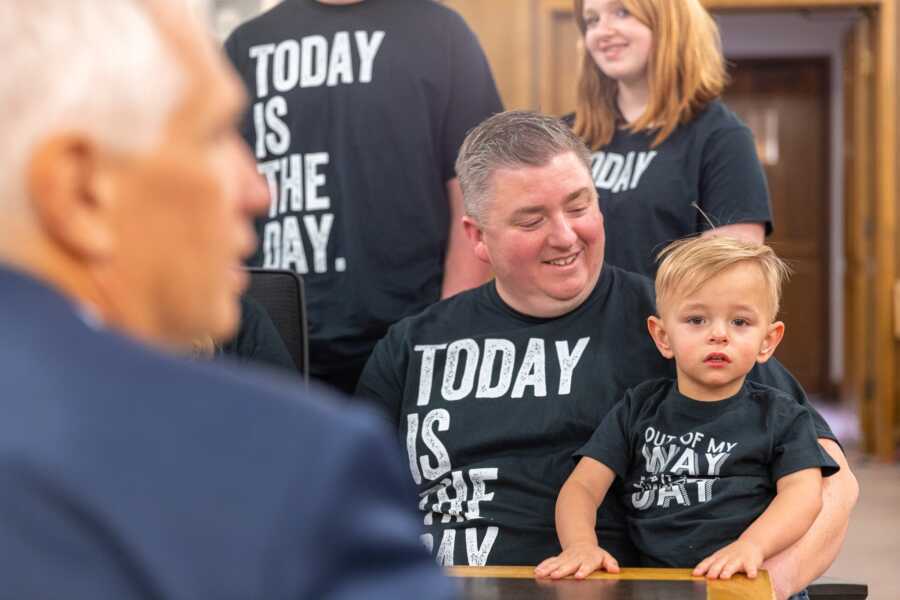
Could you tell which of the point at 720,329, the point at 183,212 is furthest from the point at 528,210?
the point at 183,212

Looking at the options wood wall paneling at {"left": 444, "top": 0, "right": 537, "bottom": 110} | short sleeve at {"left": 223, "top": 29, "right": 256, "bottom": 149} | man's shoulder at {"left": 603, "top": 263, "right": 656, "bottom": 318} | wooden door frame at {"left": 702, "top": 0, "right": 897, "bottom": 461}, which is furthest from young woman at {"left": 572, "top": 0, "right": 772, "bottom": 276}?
wooden door frame at {"left": 702, "top": 0, "right": 897, "bottom": 461}

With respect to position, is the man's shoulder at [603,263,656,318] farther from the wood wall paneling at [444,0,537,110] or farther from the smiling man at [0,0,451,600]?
the wood wall paneling at [444,0,537,110]

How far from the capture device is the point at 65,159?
1.83 ft

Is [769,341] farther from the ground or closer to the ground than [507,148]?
closer to the ground

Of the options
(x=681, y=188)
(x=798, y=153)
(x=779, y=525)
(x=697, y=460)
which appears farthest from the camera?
Result: (x=798, y=153)

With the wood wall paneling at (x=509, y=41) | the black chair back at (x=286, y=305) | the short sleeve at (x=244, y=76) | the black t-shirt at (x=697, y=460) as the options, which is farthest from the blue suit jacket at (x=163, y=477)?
the wood wall paneling at (x=509, y=41)

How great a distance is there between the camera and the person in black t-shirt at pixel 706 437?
1.83 metres

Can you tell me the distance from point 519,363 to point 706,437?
0.99 ft

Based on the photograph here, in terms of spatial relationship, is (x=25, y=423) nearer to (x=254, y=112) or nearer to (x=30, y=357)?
(x=30, y=357)

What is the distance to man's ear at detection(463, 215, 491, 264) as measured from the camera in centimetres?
213

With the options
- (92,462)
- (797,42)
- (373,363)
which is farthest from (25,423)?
(797,42)

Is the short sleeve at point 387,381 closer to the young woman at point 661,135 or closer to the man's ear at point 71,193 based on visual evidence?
the young woman at point 661,135

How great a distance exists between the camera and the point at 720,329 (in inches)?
76.2

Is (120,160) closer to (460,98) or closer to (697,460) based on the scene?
(697,460)
